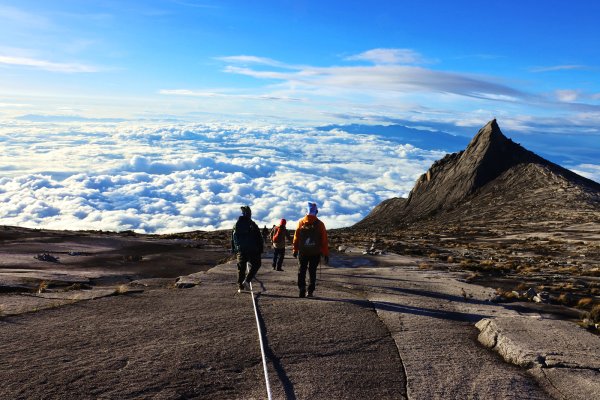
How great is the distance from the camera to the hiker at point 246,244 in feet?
39.9

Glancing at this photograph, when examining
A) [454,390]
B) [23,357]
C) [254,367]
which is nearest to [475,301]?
[454,390]

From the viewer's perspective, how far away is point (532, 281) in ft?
51.6

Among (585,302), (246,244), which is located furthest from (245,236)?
(585,302)

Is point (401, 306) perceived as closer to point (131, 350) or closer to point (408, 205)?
point (131, 350)

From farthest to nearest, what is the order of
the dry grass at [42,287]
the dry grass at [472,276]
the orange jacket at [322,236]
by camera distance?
the dry grass at [472,276]
the dry grass at [42,287]
the orange jacket at [322,236]

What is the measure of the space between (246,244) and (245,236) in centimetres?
22

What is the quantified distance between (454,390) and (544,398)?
1082 millimetres

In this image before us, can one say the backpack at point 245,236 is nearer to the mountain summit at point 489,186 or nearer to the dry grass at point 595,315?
the dry grass at point 595,315

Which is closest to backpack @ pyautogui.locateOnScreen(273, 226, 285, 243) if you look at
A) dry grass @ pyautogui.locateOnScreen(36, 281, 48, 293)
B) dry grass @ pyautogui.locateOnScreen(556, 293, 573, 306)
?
dry grass @ pyautogui.locateOnScreen(36, 281, 48, 293)

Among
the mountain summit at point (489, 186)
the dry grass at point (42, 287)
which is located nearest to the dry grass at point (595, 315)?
the dry grass at point (42, 287)

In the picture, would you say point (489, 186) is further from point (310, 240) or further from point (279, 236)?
point (310, 240)

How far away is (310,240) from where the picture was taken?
11336mm

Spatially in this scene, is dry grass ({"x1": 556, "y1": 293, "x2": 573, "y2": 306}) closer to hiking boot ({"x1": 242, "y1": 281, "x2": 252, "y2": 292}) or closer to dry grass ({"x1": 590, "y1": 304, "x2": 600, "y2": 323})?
dry grass ({"x1": 590, "y1": 304, "x2": 600, "y2": 323})

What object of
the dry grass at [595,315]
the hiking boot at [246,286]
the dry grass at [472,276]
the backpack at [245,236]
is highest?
the backpack at [245,236]
